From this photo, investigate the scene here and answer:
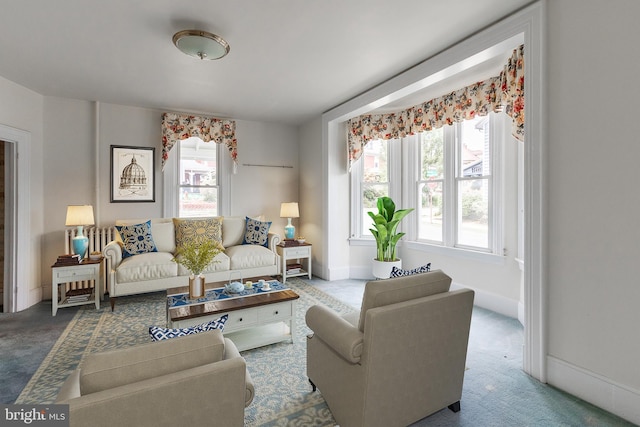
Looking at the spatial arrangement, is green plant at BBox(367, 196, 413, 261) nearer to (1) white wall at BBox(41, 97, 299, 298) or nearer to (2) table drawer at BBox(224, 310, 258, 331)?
(2) table drawer at BBox(224, 310, 258, 331)

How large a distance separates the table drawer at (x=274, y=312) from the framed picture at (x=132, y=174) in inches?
118

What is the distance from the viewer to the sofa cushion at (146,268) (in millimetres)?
3571

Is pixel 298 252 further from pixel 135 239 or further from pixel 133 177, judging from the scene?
pixel 133 177

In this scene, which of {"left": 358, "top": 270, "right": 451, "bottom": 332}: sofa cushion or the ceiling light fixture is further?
the ceiling light fixture

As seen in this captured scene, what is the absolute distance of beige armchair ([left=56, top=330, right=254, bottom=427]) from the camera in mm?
899

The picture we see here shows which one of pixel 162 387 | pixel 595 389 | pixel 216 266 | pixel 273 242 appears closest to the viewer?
pixel 162 387

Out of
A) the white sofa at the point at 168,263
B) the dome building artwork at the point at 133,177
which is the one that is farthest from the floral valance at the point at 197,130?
the white sofa at the point at 168,263

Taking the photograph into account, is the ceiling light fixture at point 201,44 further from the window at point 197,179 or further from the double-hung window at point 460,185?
the double-hung window at point 460,185

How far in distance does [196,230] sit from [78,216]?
136 centimetres

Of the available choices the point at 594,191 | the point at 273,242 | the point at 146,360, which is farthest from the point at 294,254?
the point at 146,360

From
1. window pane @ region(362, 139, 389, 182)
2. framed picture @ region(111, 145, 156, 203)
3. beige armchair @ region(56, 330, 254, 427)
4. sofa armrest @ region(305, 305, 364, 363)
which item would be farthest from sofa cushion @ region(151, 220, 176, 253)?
beige armchair @ region(56, 330, 254, 427)

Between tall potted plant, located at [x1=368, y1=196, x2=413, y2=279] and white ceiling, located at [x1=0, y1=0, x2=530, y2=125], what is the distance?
1.57 m

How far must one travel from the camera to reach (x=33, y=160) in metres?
3.81

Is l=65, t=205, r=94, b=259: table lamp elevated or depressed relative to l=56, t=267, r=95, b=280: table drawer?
elevated
